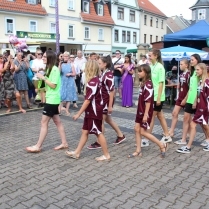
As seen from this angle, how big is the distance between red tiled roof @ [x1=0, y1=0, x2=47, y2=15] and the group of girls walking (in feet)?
80.4

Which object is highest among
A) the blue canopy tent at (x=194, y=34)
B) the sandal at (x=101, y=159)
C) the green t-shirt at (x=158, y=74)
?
the blue canopy tent at (x=194, y=34)

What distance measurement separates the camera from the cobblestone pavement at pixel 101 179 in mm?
3490

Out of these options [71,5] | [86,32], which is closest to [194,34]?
[71,5]

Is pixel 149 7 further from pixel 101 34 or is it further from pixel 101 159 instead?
pixel 101 159

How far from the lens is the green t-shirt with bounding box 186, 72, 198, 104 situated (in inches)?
210

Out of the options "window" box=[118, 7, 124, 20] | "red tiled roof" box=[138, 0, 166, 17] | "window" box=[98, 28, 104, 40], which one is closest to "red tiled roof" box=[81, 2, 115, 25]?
"window" box=[98, 28, 104, 40]

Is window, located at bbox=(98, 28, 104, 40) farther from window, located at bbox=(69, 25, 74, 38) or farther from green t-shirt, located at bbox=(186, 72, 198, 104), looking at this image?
green t-shirt, located at bbox=(186, 72, 198, 104)

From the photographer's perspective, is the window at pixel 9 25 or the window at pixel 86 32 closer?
the window at pixel 9 25

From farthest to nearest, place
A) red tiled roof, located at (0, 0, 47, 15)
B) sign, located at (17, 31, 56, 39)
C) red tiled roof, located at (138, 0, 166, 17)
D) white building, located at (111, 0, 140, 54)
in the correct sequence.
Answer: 1. red tiled roof, located at (138, 0, 166, 17)
2. white building, located at (111, 0, 140, 54)
3. red tiled roof, located at (0, 0, 47, 15)
4. sign, located at (17, 31, 56, 39)

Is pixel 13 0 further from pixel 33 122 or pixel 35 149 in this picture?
pixel 35 149

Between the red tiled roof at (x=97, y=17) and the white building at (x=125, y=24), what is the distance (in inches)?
53.3

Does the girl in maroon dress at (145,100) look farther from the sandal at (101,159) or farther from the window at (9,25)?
the window at (9,25)

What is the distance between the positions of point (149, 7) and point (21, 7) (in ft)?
85.4

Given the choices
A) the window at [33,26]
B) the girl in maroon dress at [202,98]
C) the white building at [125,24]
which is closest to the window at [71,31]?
the window at [33,26]
